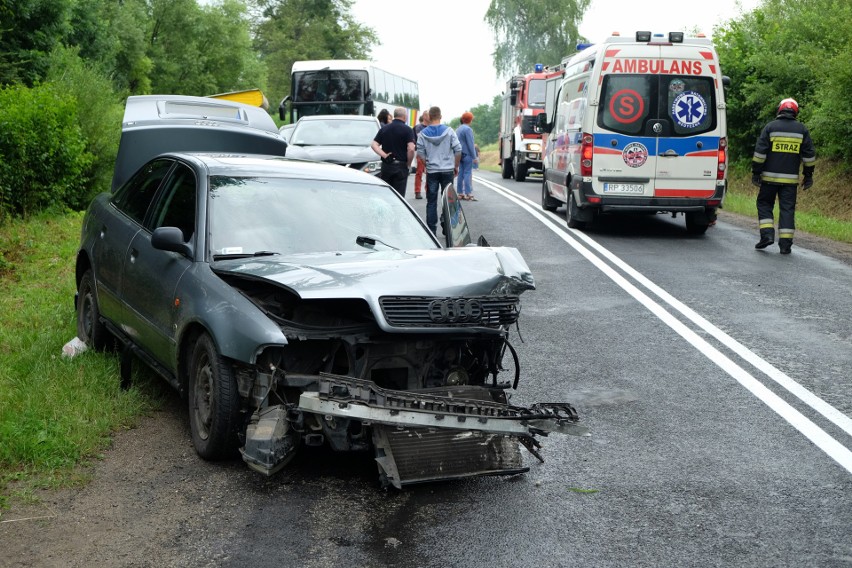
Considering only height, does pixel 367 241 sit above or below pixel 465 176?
above

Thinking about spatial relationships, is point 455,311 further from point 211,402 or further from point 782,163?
point 782,163

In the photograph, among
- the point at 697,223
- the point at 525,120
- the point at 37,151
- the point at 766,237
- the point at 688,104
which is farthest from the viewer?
the point at 525,120

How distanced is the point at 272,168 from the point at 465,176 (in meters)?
14.1

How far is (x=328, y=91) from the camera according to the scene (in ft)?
112

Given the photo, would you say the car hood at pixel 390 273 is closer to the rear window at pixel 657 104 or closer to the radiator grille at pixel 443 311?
the radiator grille at pixel 443 311

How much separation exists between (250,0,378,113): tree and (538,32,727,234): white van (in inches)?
2519

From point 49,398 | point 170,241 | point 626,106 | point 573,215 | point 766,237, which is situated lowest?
point 49,398

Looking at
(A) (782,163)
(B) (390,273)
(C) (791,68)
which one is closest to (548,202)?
(A) (782,163)

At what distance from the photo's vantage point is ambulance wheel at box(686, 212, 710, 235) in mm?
15508

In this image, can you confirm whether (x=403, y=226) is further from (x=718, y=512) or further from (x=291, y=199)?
(x=718, y=512)

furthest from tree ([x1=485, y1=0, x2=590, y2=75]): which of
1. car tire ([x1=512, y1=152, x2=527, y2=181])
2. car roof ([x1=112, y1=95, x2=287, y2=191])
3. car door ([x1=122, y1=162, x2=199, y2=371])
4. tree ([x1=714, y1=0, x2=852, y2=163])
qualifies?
car door ([x1=122, y1=162, x2=199, y2=371])

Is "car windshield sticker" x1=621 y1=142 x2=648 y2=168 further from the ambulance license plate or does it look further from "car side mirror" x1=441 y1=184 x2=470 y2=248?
"car side mirror" x1=441 y1=184 x2=470 y2=248

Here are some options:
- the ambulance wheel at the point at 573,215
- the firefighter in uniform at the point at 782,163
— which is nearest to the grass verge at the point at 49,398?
the ambulance wheel at the point at 573,215

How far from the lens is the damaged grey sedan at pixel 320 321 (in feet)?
15.6
